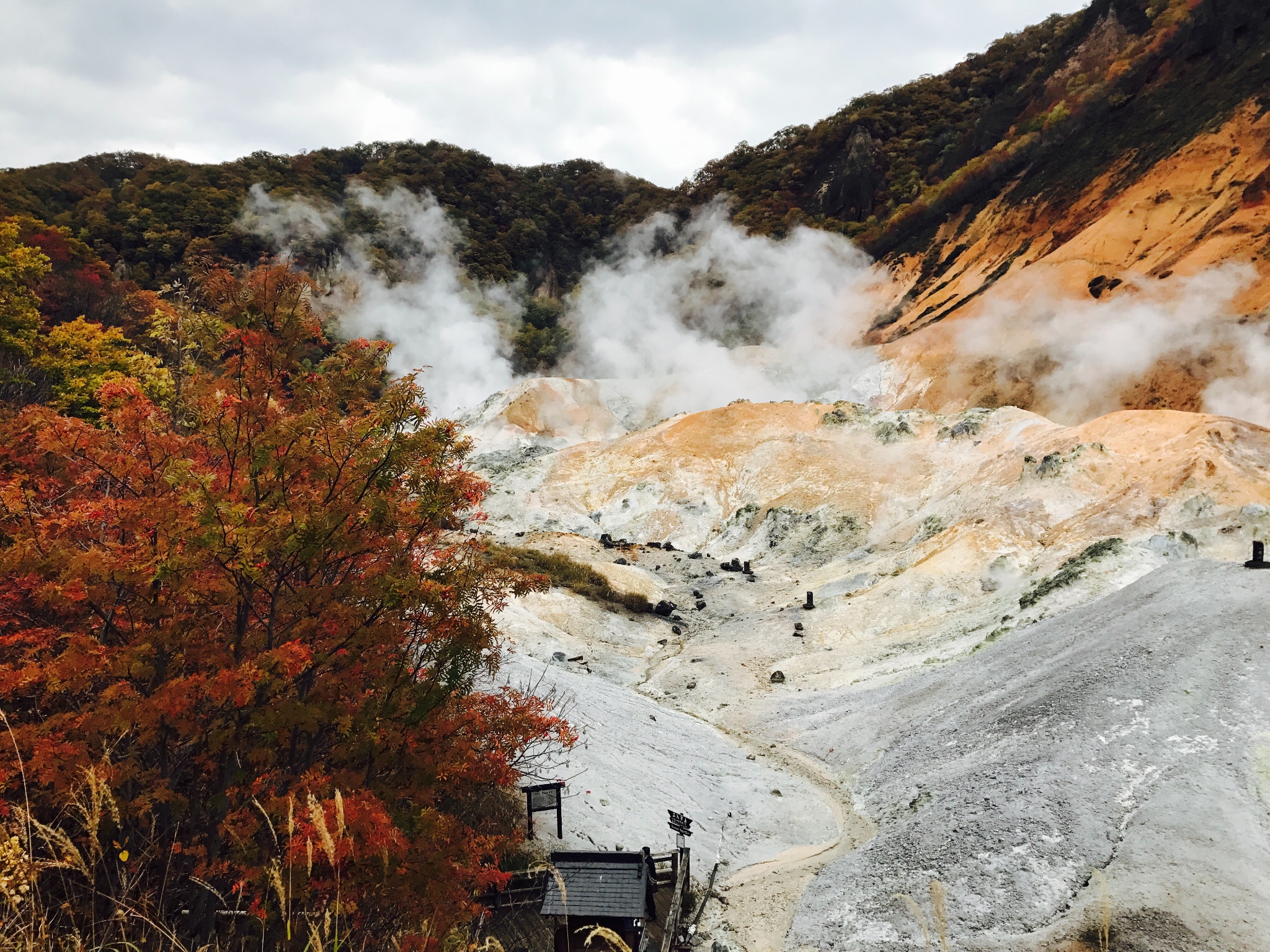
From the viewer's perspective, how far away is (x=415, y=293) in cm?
10594

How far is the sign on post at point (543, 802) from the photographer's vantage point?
12.1 meters

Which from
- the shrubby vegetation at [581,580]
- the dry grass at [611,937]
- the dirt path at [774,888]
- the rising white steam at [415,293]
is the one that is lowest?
the dirt path at [774,888]

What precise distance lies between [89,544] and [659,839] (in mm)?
10611

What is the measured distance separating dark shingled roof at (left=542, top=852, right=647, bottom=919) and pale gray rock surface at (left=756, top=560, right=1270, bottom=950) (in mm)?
2760

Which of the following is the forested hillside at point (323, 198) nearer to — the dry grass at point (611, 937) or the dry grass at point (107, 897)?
the dry grass at point (107, 897)

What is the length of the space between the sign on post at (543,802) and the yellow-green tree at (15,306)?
2484 centimetres

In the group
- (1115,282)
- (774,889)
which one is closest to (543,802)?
(774,889)

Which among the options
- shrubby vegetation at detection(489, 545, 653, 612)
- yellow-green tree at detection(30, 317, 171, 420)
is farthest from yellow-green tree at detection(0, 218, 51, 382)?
shrubby vegetation at detection(489, 545, 653, 612)

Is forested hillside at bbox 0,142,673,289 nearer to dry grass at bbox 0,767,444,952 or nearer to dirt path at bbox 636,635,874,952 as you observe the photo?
dry grass at bbox 0,767,444,952

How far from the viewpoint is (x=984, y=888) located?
9.73 m

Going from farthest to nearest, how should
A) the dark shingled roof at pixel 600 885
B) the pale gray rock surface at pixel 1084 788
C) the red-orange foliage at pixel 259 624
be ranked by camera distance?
1. the dark shingled roof at pixel 600 885
2. the pale gray rock surface at pixel 1084 788
3. the red-orange foliage at pixel 259 624

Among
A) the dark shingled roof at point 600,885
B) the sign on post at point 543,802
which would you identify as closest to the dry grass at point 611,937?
the dark shingled roof at point 600,885

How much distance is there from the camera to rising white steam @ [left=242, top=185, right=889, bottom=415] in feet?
244

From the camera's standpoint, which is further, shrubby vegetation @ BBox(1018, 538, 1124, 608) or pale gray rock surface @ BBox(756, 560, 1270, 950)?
shrubby vegetation @ BBox(1018, 538, 1124, 608)
